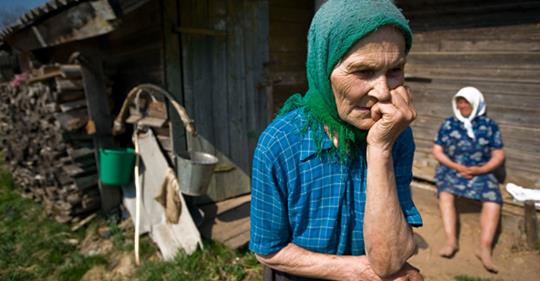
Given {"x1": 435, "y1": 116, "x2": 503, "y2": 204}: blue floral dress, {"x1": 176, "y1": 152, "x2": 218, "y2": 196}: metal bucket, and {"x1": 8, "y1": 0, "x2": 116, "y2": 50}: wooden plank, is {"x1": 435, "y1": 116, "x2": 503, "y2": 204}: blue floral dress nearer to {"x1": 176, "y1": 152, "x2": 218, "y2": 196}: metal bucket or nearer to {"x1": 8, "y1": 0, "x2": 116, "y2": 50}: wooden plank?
{"x1": 176, "y1": 152, "x2": 218, "y2": 196}: metal bucket

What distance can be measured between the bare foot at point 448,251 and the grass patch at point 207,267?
2.09 meters

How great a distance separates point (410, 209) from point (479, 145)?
327 cm

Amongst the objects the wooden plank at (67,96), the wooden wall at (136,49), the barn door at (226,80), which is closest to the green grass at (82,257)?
the barn door at (226,80)

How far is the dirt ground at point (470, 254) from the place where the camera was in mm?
3592

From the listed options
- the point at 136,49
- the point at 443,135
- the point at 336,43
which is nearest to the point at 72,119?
the point at 136,49

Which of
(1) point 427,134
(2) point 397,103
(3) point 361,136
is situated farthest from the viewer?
(1) point 427,134

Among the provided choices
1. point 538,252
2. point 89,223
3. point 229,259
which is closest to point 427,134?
point 538,252

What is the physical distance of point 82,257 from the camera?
399 cm

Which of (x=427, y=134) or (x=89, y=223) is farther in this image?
(x=427, y=134)

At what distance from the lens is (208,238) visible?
156 inches

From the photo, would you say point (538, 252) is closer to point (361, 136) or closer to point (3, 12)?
point (361, 136)

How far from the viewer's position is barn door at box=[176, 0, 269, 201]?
13.6 feet

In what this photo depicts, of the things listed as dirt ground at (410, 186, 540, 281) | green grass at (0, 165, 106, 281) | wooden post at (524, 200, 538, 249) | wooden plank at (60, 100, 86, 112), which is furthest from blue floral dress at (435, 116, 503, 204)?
wooden plank at (60, 100, 86, 112)

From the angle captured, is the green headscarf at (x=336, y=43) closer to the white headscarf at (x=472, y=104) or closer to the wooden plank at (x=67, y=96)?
the white headscarf at (x=472, y=104)
